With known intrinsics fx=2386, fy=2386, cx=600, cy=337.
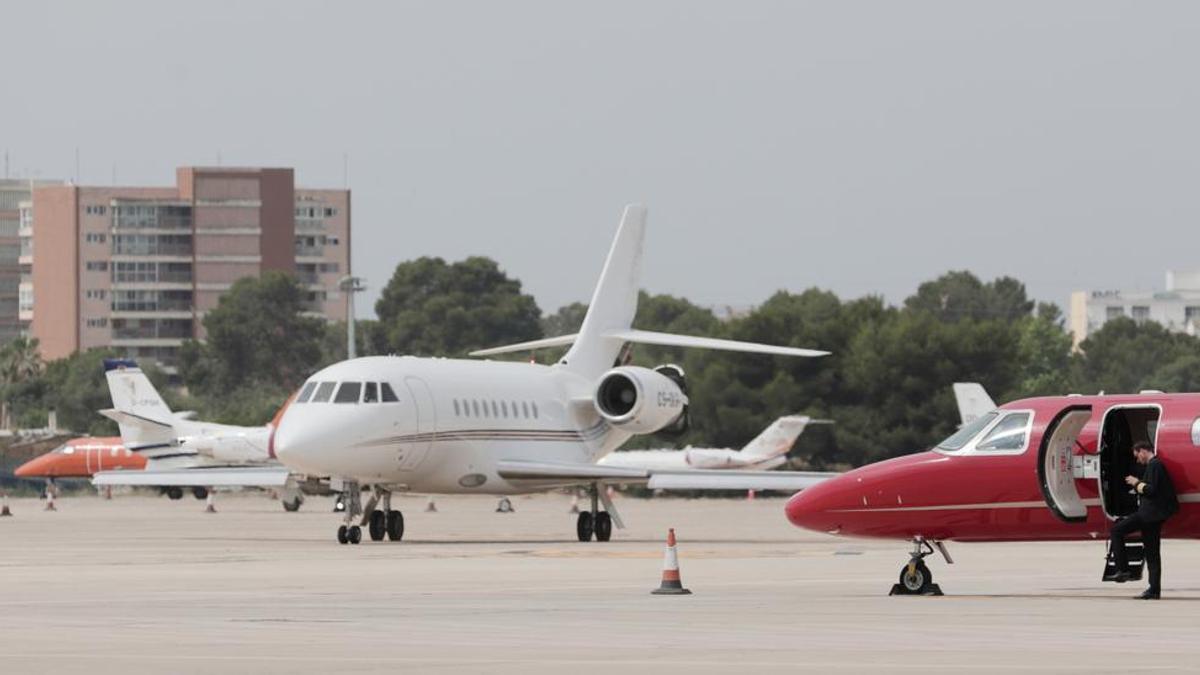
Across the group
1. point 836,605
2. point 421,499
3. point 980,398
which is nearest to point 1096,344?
point 421,499

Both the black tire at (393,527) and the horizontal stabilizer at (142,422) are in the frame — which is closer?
the black tire at (393,527)

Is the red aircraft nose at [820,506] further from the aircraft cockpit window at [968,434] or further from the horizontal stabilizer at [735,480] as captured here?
the horizontal stabilizer at [735,480]

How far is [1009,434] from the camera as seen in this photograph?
2248 centimetres

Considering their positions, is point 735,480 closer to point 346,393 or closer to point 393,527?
point 393,527

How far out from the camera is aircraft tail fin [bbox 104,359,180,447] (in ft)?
248

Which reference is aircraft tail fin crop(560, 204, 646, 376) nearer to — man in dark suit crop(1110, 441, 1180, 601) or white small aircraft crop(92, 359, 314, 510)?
white small aircraft crop(92, 359, 314, 510)

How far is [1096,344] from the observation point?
150500mm

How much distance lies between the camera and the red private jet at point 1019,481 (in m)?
22.0

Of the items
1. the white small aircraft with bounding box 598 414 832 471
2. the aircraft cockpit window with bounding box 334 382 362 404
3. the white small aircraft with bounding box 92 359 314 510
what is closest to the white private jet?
the aircraft cockpit window with bounding box 334 382 362 404

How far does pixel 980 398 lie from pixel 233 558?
3331 cm

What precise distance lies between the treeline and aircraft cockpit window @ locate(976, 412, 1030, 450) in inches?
1636

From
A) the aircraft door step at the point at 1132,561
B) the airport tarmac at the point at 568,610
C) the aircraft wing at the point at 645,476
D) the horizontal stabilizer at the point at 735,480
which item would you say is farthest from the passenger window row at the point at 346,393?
the aircraft door step at the point at 1132,561

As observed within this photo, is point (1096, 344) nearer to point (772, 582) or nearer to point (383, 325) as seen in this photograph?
point (383, 325)

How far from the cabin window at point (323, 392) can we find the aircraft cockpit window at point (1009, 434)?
1658 centimetres
